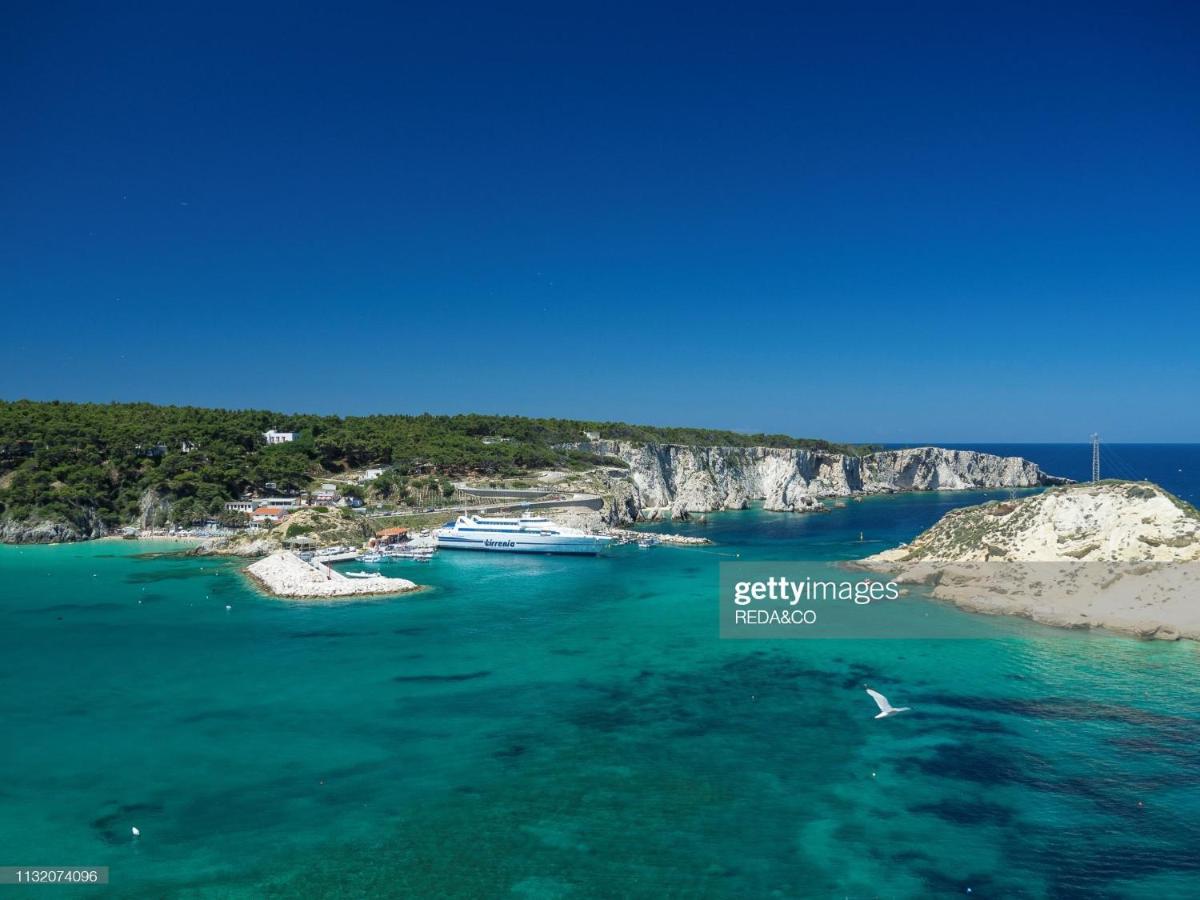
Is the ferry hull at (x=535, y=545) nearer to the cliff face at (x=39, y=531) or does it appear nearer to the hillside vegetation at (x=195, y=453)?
the hillside vegetation at (x=195, y=453)

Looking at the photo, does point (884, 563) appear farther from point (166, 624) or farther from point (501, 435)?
point (501, 435)

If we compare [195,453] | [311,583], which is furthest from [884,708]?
[195,453]

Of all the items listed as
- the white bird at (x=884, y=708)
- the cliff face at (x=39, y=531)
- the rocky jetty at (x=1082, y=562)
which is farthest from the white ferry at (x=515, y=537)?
the white bird at (x=884, y=708)

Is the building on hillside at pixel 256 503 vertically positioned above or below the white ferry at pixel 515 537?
above

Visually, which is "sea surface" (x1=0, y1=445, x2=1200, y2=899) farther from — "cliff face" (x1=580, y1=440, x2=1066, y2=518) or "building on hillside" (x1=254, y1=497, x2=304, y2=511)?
"cliff face" (x1=580, y1=440, x2=1066, y2=518)

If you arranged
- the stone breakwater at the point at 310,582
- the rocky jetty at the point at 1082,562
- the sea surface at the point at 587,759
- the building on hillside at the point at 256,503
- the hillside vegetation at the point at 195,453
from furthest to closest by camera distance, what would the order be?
the building on hillside at the point at 256,503
the hillside vegetation at the point at 195,453
the stone breakwater at the point at 310,582
the rocky jetty at the point at 1082,562
the sea surface at the point at 587,759

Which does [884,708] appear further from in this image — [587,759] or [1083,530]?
[1083,530]
